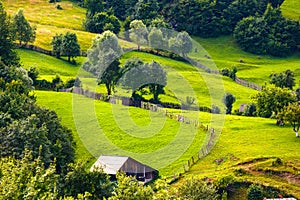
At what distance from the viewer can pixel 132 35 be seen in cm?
12731

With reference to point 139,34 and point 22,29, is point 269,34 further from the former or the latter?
point 22,29

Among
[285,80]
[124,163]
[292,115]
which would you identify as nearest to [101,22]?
[285,80]

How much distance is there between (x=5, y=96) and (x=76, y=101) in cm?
2272

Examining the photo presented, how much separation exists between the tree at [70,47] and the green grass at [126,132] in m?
27.7

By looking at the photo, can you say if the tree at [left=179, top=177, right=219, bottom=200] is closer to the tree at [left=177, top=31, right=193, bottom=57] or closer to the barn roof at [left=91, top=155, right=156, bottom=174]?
the barn roof at [left=91, top=155, right=156, bottom=174]

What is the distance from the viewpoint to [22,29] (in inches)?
4375

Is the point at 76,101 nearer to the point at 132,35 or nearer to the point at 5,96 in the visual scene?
the point at 5,96

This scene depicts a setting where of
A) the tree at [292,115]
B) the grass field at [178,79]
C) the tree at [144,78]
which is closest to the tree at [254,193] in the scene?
the tree at [292,115]

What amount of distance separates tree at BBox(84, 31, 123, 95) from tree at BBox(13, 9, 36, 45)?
63.3 feet

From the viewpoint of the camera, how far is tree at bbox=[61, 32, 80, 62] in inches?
4409

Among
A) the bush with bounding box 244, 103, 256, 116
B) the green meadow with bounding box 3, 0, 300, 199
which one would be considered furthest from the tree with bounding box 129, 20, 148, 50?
the bush with bounding box 244, 103, 256, 116

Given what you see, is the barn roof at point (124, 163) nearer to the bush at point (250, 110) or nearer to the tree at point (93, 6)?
the bush at point (250, 110)

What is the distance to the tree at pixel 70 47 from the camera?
112000mm

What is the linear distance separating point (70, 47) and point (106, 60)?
905 inches
